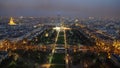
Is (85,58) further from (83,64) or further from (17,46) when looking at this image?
(17,46)

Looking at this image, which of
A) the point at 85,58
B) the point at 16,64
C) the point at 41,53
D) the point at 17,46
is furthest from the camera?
the point at 17,46

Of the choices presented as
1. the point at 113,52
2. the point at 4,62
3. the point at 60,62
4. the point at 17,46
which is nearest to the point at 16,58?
the point at 4,62

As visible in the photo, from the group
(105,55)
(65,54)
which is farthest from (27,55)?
(105,55)

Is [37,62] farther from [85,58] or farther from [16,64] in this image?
[85,58]

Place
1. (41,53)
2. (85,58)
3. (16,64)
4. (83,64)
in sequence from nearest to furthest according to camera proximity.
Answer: (16,64) < (83,64) < (85,58) < (41,53)

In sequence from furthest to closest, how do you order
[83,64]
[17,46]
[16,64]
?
[17,46], [83,64], [16,64]

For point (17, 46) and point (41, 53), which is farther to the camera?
point (17, 46)

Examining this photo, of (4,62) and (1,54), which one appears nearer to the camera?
(4,62)

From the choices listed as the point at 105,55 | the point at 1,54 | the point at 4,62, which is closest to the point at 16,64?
the point at 4,62
